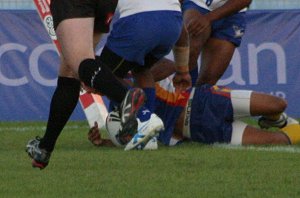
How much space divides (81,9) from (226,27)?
3.71m

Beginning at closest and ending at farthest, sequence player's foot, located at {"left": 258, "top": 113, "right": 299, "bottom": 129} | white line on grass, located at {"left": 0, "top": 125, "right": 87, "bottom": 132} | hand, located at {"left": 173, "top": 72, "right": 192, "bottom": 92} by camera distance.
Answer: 1. hand, located at {"left": 173, "top": 72, "right": 192, "bottom": 92}
2. player's foot, located at {"left": 258, "top": 113, "right": 299, "bottom": 129}
3. white line on grass, located at {"left": 0, "top": 125, "right": 87, "bottom": 132}

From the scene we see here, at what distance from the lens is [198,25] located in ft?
31.9

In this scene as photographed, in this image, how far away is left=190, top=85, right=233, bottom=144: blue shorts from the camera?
870 centimetres

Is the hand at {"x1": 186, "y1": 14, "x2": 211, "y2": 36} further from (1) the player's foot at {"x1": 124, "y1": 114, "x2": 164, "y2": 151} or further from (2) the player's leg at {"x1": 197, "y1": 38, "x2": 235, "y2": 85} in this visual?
(1) the player's foot at {"x1": 124, "y1": 114, "x2": 164, "y2": 151}

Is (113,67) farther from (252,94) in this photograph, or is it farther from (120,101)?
(120,101)

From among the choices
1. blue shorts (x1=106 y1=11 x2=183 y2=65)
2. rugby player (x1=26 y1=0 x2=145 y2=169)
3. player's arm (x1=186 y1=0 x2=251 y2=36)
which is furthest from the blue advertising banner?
rugby player (x1=26 y1=0 x2=145 y2=169)

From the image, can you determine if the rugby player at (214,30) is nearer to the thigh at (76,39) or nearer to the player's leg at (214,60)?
the player's leg at (214,60)

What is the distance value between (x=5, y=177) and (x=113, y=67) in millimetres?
1822

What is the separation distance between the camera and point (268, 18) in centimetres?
1304

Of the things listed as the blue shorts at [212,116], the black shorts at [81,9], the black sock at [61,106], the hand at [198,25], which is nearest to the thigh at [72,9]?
the black shorts at [81,9]

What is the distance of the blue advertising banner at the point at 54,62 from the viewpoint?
12562mm

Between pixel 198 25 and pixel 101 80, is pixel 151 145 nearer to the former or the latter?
pixel 198 25

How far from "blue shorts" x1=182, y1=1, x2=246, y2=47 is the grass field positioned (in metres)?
1.62

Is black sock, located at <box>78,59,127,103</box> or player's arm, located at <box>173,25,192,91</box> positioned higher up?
black sock, located at <box>78,59,127,103</box>
